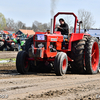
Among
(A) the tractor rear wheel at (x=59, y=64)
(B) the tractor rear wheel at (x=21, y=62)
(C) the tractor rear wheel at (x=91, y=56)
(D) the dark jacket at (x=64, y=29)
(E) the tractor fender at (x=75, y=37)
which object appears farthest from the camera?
(D) the dark jacket at (x=64, y=29)

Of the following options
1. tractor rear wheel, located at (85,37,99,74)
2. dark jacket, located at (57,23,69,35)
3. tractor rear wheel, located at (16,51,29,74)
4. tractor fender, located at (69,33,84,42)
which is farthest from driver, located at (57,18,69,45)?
tractor rear wheel, located at (16,51,29,74)

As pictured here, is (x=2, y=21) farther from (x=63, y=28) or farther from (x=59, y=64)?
(x=59, y=64)

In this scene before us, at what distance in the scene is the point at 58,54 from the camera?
6.88m

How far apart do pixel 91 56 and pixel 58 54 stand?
1.47m

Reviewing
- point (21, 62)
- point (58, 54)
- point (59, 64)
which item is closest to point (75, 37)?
point (58, 54)

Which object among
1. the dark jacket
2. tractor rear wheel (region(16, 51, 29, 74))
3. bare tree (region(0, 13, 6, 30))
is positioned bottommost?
tractor rear wheel (region(16, 51, 29, 74))

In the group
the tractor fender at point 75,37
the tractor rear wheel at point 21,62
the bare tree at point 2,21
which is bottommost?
the tractor rear wheel at point 21,62

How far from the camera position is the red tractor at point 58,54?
6.95m

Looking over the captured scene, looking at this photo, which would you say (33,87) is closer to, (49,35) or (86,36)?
(49,35)

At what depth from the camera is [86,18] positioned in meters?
40.3

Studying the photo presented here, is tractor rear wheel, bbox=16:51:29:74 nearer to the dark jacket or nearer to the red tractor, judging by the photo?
the red tractor

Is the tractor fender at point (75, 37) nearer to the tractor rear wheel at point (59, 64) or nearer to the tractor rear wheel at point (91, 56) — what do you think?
the tractor rear wheel at point (91, 56)

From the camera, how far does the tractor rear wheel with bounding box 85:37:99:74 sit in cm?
754

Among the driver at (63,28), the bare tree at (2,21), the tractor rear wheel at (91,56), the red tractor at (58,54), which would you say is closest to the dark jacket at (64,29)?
the driver at (63,28)
